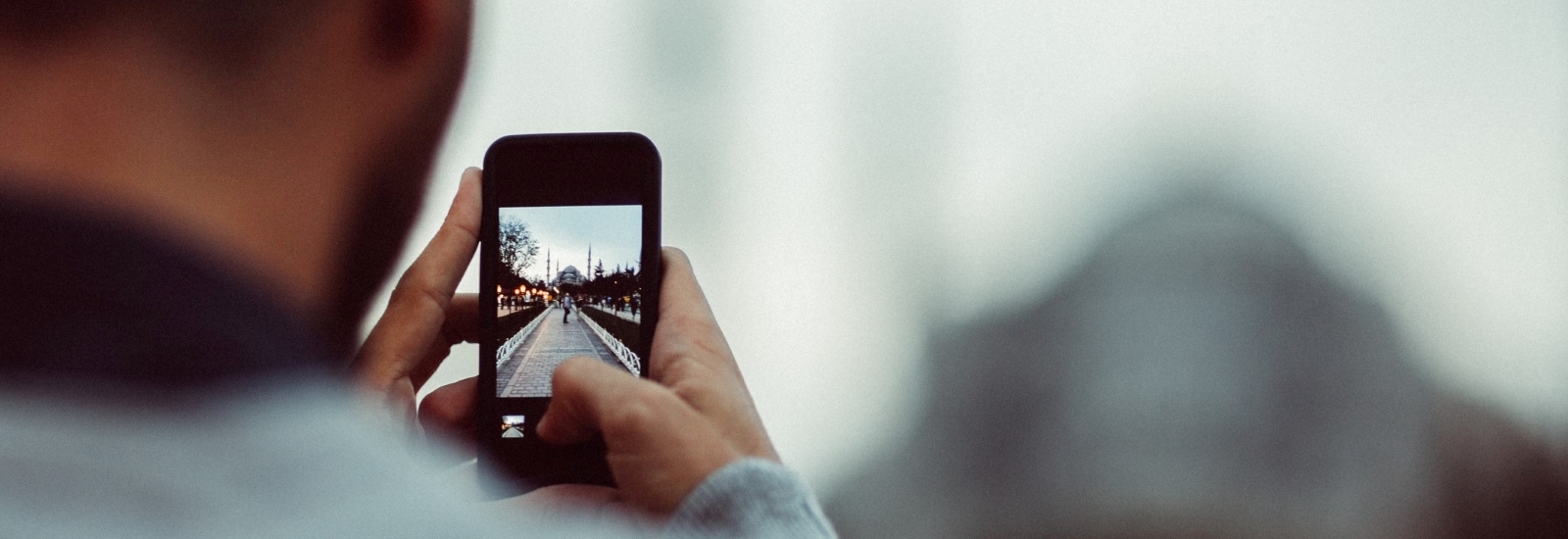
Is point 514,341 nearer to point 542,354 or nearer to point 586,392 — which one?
point 542,354

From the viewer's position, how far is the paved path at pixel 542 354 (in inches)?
19.7

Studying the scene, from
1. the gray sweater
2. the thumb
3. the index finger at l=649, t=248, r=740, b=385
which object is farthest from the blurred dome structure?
the gray sweater

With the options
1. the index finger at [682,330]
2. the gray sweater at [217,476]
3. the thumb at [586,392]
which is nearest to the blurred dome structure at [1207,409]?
the index finger at [682,330]

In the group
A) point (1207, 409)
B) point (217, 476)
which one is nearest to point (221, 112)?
point (217, 476)

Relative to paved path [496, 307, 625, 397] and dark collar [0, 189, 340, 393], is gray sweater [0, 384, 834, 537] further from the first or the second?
paved path [496, 307, 625, 397]

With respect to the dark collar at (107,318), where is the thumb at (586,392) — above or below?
below

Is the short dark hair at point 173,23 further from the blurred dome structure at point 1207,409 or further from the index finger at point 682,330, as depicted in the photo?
the blurred dome structure at point 1207,409

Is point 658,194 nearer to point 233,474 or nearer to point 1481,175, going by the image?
point 233,474

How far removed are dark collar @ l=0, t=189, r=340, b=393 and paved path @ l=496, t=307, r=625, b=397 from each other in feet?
0.80

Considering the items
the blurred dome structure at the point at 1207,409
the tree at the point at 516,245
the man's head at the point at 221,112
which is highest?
the man's head at the point at 221,112

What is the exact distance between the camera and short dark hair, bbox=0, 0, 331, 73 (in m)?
0.27

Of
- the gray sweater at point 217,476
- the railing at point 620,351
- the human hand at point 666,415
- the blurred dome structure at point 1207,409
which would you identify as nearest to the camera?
the gray sweater at point 217,476

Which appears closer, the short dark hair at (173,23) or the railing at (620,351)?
the short dark hair at (173,23)

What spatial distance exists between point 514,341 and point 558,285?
0.05 m
